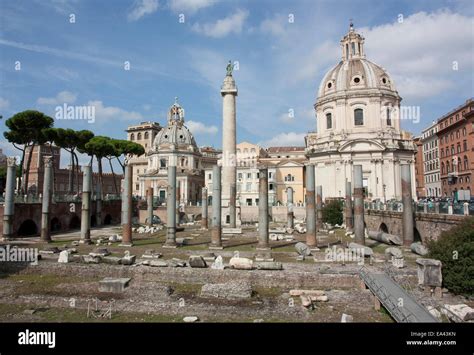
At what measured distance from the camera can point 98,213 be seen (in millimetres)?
38344

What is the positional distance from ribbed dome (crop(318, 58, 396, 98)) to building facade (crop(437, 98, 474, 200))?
30.9ft

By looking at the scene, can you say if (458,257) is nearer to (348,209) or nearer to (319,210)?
(348,209)

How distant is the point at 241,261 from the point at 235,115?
22288 millimetres

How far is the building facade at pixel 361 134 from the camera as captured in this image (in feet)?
152

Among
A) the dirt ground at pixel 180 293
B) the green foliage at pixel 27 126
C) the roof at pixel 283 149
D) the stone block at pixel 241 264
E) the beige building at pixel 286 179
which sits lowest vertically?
the dirt ground at pixel 180 293

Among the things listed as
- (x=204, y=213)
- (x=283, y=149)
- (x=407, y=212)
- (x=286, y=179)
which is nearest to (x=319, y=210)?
(x=204, y=213)

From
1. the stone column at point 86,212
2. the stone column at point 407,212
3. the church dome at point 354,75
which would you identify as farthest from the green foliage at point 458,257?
the church dome at point 354,75

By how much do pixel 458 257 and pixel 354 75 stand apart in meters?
42.0

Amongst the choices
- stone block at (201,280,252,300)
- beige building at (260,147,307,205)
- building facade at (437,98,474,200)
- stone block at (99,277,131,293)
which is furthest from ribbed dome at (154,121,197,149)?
stone block at (201,280,252,300)

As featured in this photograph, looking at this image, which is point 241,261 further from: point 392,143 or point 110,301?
point 392,143

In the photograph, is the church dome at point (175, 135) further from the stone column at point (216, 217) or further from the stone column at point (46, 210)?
the stone column at point (216, 217)

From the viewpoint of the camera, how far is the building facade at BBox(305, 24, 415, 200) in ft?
152

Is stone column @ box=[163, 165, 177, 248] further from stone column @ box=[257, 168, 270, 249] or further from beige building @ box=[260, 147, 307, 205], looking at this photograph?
beige building @ box=[260, 147, 307, 205]

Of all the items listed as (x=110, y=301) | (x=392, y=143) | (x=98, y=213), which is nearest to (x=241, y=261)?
(x=110, y=301)
